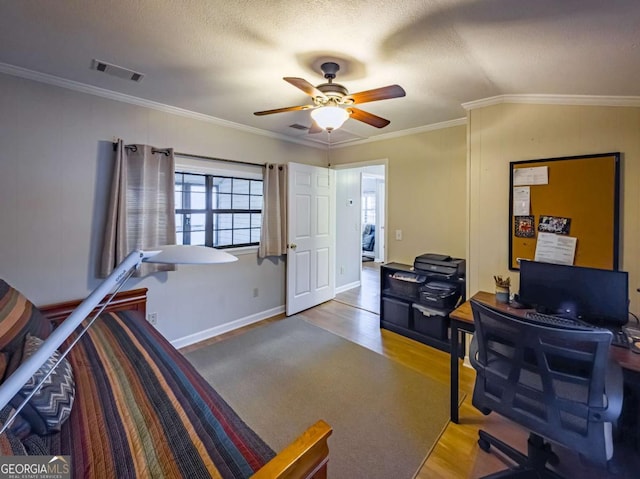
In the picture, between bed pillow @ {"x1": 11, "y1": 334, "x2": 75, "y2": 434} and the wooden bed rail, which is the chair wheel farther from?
bed pillow @ {"x1": 11, "y1": 334, "x2": 75, "y2": 434}

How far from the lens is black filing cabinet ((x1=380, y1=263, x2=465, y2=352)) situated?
306 centimetres

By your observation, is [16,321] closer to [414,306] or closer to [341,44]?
[341,44]

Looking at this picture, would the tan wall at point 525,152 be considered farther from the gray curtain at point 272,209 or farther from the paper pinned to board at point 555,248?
the gray curtain at point 272,209

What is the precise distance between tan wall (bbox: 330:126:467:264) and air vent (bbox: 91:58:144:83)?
276cm

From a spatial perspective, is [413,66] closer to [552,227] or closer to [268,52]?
[268,52]

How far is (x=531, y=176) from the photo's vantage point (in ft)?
7.84

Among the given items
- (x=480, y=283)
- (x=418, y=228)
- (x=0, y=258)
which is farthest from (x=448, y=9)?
(x=0, y=258)

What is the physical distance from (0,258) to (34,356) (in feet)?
8.35

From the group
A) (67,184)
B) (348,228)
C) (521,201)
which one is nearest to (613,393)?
(521,201)

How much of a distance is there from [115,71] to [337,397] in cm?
291

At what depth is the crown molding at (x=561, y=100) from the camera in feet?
6.64

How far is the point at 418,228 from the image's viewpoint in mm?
3688

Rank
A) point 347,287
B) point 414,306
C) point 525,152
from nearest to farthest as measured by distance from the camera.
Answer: point 525,152 < point 414,306 < point 347,287

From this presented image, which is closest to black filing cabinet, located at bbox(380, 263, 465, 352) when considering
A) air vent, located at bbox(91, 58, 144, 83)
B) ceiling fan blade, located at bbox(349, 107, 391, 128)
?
ceiling fan blade, located at bbox(349, 107, 391, 128)
